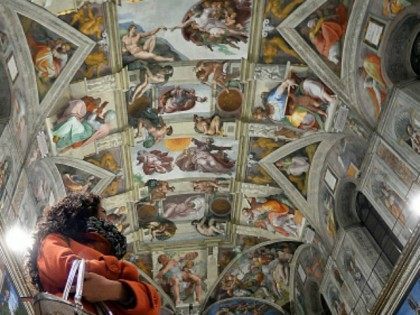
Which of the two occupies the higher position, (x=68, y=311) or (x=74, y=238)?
(x=74, y=238)

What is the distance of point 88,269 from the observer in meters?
3.24

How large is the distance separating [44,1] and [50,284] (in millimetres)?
8645

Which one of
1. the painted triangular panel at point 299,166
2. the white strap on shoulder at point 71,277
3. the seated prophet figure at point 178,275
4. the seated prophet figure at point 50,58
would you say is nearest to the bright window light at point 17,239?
the seated prophet figure at point 50,58

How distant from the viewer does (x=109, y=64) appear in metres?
13.0

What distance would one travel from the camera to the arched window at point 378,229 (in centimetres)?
1283

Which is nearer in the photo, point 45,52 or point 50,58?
point 45,52

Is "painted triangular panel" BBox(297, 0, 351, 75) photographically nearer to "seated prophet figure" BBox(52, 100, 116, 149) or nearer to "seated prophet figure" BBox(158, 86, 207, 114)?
"seated prophet figure" BBox(158, 86, 207, 114)

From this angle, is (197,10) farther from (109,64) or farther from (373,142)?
(373,142)

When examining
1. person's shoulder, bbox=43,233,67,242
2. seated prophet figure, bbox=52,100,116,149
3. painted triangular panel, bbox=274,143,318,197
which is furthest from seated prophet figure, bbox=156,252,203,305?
person's shoulder, bbox=43,233,67,242

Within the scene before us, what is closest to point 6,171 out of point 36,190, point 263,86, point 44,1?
point 36,190

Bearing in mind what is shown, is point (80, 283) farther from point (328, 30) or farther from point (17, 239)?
point (328, 30)

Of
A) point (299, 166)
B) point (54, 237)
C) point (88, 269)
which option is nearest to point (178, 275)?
point (299, 166)

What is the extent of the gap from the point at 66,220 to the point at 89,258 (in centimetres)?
36

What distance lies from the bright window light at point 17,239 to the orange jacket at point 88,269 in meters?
7.63
